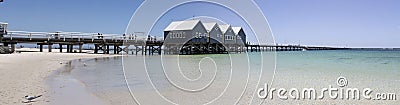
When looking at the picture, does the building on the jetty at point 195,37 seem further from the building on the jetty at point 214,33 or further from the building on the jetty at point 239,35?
the building on the jetty at point 239,35

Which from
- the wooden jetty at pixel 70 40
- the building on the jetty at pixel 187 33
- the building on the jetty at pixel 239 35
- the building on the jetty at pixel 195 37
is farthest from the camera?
the building on the jetty at pixel 239 35

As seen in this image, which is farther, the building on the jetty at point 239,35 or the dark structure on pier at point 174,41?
the building on the jetty at point 239,35

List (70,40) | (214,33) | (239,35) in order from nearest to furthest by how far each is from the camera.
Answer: (70,40) < (214,33) < (239,35)

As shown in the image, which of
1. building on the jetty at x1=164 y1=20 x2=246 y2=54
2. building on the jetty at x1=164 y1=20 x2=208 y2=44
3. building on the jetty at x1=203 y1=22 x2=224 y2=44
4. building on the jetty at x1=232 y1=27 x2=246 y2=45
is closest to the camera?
building on the jetty at x1=164 y1=20 x2=246 y2=54

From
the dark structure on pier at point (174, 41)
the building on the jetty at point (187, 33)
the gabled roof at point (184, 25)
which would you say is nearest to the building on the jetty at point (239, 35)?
the dark structure on pier at point (174, 41)

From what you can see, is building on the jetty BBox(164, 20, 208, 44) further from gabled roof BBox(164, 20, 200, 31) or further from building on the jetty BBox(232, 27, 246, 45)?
building on the jetty BBox(232, 27, 246, 45)

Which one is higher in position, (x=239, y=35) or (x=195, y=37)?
(x=239, y=35)

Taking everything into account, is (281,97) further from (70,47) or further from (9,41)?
(70,47)

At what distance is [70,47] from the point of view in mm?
33906

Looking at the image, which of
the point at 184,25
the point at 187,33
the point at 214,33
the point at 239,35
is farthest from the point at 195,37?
the point at 239,35

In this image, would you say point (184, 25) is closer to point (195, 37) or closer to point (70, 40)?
point (195, 37)

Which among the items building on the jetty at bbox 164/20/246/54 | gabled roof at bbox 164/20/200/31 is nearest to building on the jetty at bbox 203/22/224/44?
building on the jetty at bbox 164/20/246/54

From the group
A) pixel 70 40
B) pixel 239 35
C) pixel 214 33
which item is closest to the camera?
pixel 70 40

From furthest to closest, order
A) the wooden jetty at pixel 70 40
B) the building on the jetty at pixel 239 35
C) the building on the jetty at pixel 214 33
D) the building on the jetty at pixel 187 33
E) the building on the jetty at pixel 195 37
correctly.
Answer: the building on the jetty at pixel 239 35
the building on the jetty at pixel 214 33
the building on the jetty at pixel 187 33
the building on the jetty at pixel 195 37
the wooden jetty at pixel 70 40
